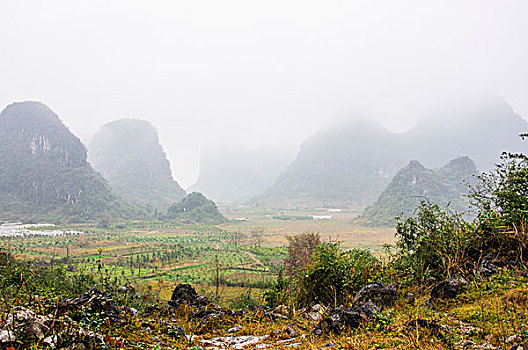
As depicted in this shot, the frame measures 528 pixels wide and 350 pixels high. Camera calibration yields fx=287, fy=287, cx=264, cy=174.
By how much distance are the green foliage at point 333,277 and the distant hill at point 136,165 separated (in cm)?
13782

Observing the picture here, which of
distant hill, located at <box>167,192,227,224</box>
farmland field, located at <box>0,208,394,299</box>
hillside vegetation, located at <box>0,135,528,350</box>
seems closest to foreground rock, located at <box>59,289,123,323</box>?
hillside vegetation, located at <box>0,135,528,350</box>

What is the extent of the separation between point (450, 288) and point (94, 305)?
4643 mm

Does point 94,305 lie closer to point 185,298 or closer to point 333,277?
point 185,298

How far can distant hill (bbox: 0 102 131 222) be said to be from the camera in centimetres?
8872

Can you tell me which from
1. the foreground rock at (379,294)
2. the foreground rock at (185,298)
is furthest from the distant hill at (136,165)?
the foreground rock at (379,294)

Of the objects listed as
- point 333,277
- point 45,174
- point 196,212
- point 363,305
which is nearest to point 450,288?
point 363,305

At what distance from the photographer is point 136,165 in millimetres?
171500

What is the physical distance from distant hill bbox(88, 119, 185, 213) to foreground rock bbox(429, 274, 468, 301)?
140 meters

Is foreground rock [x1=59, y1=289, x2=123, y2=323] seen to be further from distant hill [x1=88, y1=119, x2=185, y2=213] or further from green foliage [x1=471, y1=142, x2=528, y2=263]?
distant hill [x1=88, y1=119, x2=185, y2=213]

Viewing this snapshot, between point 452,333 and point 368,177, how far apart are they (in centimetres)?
17057

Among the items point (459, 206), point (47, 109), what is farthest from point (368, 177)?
point (47, 109)

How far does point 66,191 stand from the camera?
96875 mm

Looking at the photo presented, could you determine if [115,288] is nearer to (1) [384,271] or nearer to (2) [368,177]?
(1) [384,271]

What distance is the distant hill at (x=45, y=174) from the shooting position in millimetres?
88719
